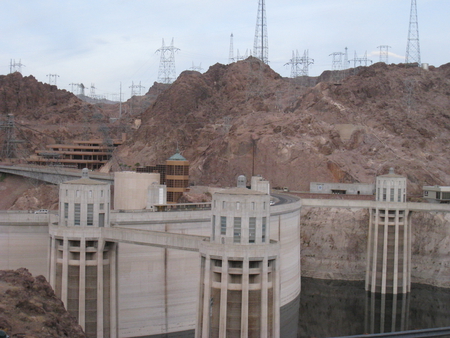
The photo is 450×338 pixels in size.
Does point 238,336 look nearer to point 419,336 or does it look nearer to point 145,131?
point 419,336

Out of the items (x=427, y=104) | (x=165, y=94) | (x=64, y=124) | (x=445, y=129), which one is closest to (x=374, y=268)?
(x=445, y=129)

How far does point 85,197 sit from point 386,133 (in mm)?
79510

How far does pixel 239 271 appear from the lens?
3928cm

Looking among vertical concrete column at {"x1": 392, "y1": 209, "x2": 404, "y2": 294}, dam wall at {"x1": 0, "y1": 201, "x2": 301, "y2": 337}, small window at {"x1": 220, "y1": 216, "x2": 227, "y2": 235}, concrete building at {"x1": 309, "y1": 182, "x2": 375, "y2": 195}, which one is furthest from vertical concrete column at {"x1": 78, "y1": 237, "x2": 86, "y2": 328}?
concrete building at {"x1": 309, "y1": 182, "x2": 375, "y2": 195}

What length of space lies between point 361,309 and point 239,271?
129 ft

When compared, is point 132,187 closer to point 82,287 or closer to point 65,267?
point 65,267

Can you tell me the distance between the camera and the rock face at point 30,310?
88.4 ft

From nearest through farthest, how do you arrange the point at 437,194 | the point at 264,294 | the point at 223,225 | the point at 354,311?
1. the point at 264,294
2. the point at 223,225
3. the point at 354,311
4. the point at 437,194

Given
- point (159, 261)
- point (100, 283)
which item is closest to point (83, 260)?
point (100, 283)

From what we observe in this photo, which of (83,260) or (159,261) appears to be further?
(159,261)

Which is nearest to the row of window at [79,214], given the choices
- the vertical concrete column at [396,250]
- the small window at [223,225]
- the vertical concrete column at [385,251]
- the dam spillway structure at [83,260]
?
the dam spillway structure at [83,260]

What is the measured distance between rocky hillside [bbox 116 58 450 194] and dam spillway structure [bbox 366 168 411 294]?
19875 mm

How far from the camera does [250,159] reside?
106m

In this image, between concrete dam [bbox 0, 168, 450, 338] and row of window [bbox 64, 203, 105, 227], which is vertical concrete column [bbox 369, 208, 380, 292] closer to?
concrete dam [bbox 0, 168, 450, 338]
